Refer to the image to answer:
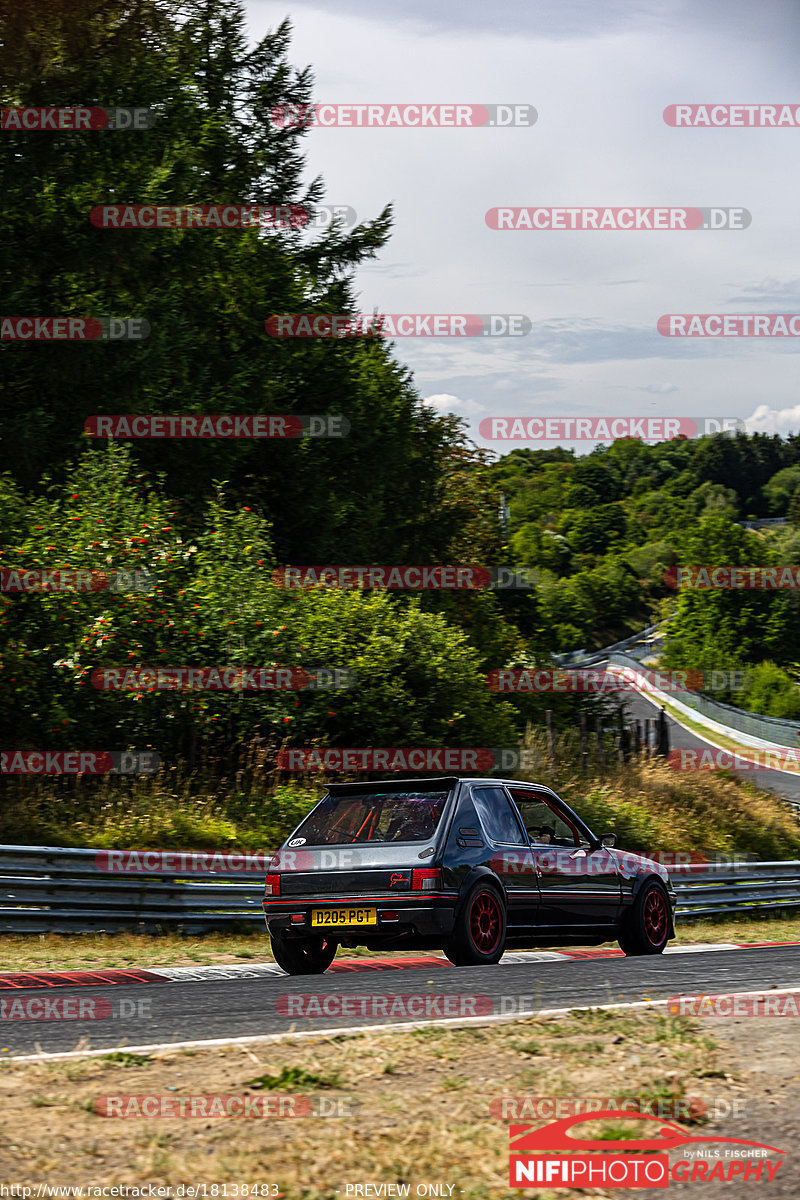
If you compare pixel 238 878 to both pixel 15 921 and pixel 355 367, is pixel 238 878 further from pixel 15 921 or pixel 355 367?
pixel 355 367

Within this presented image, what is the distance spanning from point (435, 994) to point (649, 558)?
526 feet

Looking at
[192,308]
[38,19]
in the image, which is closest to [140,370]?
[192,308]

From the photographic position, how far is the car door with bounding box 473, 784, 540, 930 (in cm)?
1051

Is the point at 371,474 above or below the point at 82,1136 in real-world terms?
above

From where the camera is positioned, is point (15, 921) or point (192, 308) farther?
point (192, 308)

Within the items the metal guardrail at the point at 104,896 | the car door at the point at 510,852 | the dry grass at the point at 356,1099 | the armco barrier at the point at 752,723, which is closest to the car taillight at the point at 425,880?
the car door at the point at 510,852

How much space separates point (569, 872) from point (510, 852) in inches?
36.3

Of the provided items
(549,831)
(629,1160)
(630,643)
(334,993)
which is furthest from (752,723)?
(630,643)

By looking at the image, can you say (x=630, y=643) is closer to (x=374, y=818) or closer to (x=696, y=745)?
(x=696, y=745)

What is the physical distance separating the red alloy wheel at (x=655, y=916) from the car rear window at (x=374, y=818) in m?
3.22

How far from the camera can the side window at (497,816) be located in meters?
10.6

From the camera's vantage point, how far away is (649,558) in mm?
165250

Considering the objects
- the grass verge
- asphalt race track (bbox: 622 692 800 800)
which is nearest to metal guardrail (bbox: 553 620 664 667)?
asphalt race track (bbox: 622 692 800 800)

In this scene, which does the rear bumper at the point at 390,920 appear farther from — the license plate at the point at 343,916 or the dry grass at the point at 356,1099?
the dry grass at the point at 356,1099
